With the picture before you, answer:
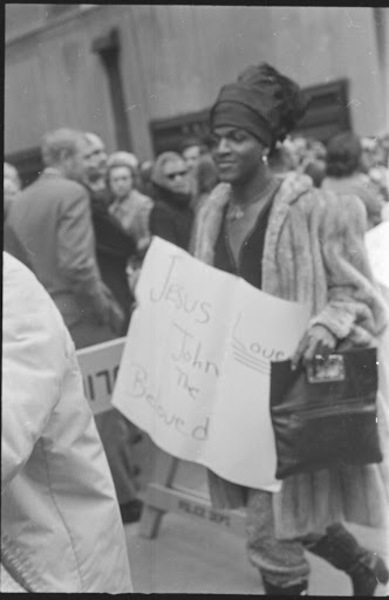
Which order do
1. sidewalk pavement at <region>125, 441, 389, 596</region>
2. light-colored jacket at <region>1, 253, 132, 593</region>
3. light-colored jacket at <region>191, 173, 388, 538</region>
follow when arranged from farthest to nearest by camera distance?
sidewalk pavement at <region>125, 441, 389, 596</region>
light-colored jacket at <region>191, 173, 388, 538</region>
light-colored jacket at <region>1, 253, 132, 593</region>

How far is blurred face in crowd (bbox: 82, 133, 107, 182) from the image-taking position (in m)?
2.69

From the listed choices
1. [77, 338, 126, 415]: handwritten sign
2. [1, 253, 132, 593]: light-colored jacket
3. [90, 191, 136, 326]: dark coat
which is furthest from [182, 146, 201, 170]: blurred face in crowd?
[1, 253, 132, 593]: light-colored jacket

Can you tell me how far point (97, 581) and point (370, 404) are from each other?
3.19 feet

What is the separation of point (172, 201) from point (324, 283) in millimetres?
526

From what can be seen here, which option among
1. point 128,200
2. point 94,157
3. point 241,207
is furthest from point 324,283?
point 94,157

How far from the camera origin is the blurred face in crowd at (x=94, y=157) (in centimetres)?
269

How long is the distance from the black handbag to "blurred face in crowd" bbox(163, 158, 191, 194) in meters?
0.61

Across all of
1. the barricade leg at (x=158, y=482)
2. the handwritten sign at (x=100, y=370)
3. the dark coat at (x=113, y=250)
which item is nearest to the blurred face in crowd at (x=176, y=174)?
the dark coat at (x=113, y=250)

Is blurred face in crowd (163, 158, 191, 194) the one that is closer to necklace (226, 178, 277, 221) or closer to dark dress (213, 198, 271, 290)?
necklace (226, 178, 277, 221)

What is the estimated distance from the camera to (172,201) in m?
2.70

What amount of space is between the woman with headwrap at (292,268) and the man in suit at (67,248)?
35cm

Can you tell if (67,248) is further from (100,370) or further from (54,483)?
(54,483)

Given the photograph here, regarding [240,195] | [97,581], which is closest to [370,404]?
[240,195]

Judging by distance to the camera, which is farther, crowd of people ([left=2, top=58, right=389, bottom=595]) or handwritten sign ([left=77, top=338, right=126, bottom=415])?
handwritten sign ([left=77, top=338, right=126, bottom=415])
